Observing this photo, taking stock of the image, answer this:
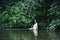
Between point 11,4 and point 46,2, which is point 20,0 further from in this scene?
point 46,2

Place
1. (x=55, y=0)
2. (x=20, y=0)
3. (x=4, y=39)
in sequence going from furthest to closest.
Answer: (x=20, y=0) → (x=55, y=0) → (x=4, y=39)

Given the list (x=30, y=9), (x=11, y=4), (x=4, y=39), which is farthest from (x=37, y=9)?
(x=4, y=39)

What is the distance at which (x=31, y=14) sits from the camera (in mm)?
22672

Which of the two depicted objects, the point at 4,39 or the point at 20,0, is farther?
the point at 20,0

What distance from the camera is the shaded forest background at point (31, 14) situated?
73.5ft

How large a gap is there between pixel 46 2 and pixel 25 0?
1892 mm

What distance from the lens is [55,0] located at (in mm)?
23031

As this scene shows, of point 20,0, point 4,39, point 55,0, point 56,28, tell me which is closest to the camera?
point 4,39

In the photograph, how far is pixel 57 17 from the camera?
22.3 meters

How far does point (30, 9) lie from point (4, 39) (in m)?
8.02

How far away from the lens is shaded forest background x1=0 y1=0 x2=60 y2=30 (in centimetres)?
2241

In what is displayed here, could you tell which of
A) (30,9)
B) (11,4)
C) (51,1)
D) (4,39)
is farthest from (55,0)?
(4,39)

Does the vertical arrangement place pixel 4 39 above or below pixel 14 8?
below

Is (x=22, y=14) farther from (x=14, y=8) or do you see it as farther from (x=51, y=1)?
(x=51, y=1)
